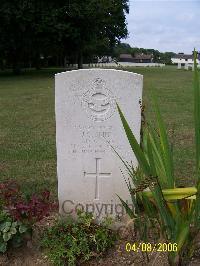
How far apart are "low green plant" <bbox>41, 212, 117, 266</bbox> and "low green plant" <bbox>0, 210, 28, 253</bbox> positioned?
21 cm

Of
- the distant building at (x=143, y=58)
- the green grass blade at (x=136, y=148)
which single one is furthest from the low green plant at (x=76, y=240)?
the distant building at (x=143, y=58)

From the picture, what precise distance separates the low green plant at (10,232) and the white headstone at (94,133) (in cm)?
54

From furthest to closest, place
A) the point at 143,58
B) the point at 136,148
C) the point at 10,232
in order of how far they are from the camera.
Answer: the point at 143,58, the point at 10,232, the point at 136,148

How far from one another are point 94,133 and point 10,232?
108cm

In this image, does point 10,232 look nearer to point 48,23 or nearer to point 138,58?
point 48,23

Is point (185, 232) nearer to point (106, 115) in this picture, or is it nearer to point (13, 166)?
point (106, 115)

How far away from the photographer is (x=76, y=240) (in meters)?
3.72

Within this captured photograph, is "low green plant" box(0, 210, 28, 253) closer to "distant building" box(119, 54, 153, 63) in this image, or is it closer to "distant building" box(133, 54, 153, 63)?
"distant building" box(119, 54, 153, 63)

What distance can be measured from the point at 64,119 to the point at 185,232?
1.55m

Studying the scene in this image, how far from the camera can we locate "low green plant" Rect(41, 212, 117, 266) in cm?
366

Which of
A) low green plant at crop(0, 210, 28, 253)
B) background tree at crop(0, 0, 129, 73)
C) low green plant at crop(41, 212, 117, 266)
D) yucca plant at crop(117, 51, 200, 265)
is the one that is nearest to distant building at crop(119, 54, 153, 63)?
background tree at crop(0, 0, 129, 73)

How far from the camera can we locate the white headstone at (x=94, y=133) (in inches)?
154
